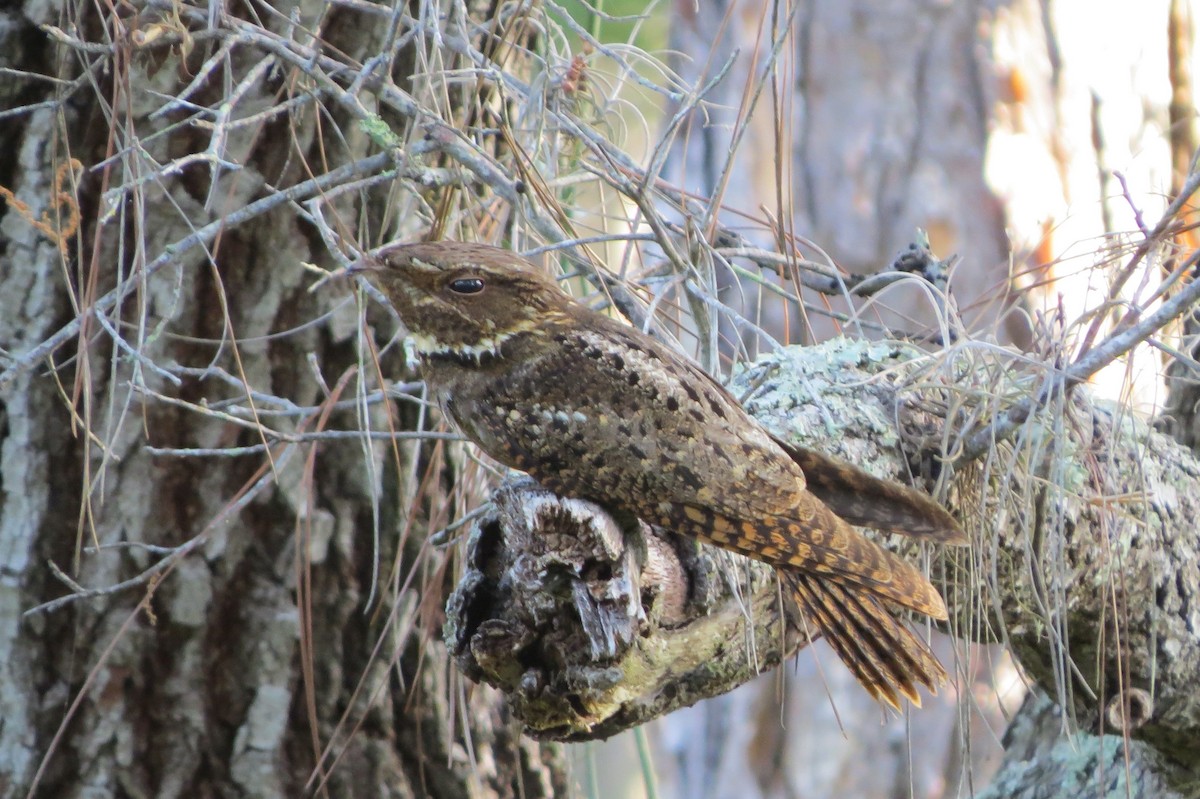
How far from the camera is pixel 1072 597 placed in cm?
234

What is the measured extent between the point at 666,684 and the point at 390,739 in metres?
1.41

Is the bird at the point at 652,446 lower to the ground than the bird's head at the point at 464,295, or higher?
lower

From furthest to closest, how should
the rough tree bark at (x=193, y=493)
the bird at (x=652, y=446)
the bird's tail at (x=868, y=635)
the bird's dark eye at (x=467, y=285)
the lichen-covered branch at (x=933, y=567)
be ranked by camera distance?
the rough tree bark at (x=193, y=493) < the bird's dark eye at (x=467, y=285) < the bird's tail at (x=868, y=635) < the bird at (x=652, y=446) < the lichen-covered branch at (x=933, y=567)

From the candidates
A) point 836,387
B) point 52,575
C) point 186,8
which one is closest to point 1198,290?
point 836,387

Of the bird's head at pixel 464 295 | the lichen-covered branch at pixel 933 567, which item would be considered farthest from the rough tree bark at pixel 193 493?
the lichen-covered branch at pixel 933 567

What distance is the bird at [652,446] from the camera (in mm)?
2133

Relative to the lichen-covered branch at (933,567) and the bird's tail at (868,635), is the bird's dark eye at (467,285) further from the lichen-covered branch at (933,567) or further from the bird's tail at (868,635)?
the bird's tail at (868,635)

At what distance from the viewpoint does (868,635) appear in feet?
7.50

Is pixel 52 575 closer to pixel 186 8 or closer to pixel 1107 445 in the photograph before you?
pixel 186 8

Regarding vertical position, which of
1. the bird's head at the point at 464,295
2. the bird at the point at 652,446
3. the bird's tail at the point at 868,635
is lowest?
the bird's tail at the point at 868,635

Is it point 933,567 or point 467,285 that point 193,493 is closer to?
point 467,285

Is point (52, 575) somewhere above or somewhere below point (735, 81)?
below

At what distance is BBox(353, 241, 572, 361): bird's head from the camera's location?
233cm

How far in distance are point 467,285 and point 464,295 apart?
0.11 feet
